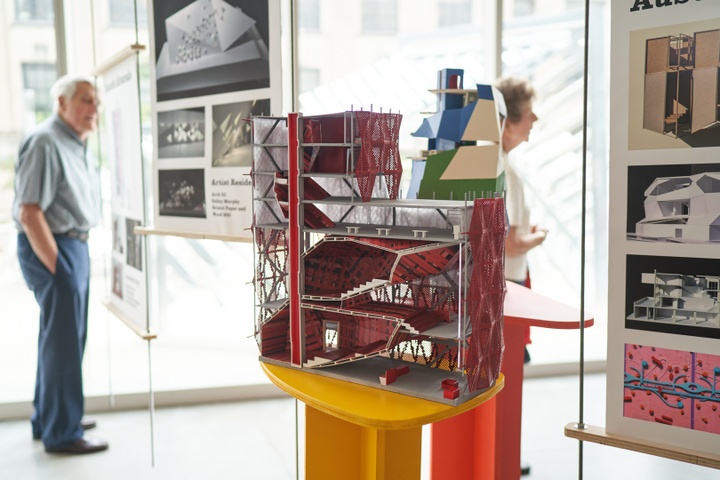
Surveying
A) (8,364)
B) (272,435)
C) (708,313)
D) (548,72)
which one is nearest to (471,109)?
(708,313)

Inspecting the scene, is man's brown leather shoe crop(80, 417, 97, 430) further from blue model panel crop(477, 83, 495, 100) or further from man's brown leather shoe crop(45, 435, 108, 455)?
blue model panel crop(477, 83, 495, 100)

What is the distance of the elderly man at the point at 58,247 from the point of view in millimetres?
3143

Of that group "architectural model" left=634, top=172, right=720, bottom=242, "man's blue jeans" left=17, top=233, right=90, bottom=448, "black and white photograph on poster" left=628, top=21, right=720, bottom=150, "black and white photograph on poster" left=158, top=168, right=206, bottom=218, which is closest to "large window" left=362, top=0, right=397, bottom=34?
"black and white photograph on poster" left=158, top=168, right=206, bottom=218

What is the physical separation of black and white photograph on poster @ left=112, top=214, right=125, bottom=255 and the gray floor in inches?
34.1

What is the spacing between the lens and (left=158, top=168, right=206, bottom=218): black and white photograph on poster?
274 cm

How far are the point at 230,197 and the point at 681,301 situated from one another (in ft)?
5.27

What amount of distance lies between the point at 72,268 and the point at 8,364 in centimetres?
92

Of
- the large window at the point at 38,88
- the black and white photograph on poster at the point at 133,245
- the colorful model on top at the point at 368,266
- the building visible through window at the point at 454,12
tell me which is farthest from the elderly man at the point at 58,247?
the building visible through window at the point at 454,12

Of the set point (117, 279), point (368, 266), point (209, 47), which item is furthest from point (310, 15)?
point (368, 266)

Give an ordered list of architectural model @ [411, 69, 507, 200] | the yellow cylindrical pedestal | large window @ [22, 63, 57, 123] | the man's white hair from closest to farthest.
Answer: the yellow cylindrical pedestal, architectural model @ [411, 69, 507, 200], the man's white hair, large window @ [22, 63, 57, 123]

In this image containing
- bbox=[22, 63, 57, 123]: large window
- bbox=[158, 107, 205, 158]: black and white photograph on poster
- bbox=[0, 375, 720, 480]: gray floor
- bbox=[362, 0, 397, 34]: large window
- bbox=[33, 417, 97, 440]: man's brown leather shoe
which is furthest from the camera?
bbox=[362, 0, 397, 34]: large window

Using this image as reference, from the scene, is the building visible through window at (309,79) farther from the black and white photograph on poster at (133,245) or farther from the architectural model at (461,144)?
the architectural model at (461,144)

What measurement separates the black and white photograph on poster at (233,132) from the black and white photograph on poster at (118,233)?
0.88 meters

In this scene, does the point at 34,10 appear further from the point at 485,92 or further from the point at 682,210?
the point at 682,210
